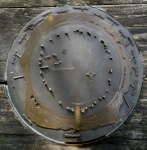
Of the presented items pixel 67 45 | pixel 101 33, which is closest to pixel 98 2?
pixel 101 33

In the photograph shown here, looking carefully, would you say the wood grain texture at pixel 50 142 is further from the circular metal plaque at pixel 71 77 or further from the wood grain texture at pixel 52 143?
the circular metal plaque at pixel 71 77

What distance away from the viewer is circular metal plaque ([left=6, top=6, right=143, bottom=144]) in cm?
86

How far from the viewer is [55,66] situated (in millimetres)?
879

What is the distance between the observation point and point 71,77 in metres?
0.88

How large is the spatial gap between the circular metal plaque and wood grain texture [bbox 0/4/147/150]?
0.11m

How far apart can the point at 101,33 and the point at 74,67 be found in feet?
1.06

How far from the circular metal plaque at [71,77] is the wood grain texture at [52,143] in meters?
0.11

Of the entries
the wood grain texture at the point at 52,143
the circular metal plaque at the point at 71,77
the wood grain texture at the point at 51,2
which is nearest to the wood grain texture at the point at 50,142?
the wood grain texture at the point at 52,143

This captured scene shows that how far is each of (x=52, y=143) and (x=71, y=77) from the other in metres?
0.53

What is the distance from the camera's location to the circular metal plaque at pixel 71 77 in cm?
86

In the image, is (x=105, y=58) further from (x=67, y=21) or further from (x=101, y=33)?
(x=67, y=21)

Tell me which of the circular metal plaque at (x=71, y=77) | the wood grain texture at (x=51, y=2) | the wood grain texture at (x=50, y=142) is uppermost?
the wood grain texture at (x=51, y=2)

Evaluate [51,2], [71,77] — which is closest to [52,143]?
[71,77]

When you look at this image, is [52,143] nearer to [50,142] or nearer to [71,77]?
[50,142]
